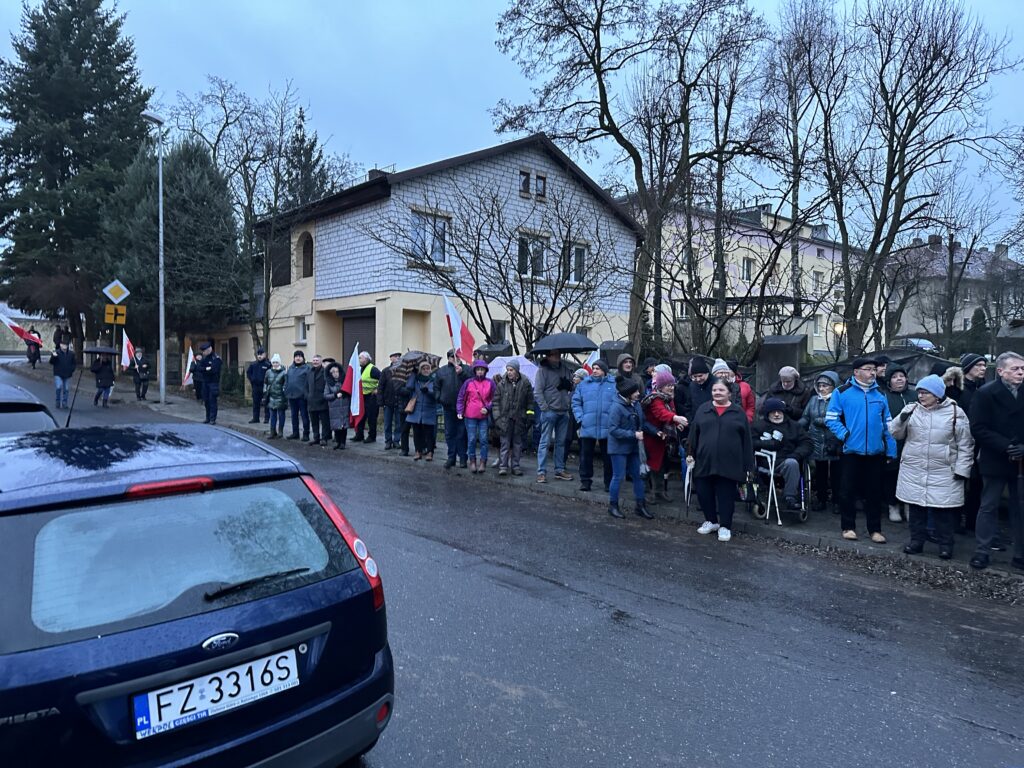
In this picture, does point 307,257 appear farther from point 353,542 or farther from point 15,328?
point 353,542

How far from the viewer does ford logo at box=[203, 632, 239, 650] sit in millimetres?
2203

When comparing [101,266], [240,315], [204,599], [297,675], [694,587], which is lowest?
[694,587]

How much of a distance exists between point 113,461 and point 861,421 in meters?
6.93

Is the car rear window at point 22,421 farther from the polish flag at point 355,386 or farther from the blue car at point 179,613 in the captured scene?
the polish flag at point 355,386

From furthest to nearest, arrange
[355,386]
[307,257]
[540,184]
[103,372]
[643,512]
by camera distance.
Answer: [307,257], [540,184], [103,372], [355,386], [643,512]

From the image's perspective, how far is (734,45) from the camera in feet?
58.2

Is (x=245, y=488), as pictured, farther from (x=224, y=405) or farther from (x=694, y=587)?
(x=224, y=405)

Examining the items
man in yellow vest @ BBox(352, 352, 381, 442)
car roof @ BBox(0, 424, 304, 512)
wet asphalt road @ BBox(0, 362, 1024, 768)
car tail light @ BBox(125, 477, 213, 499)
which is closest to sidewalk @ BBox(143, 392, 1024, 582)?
wet asphalt road @ BBox(0, 362, 1024, 768)

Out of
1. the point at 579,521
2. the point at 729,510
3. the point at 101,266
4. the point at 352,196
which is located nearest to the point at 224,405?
the point at 352,196

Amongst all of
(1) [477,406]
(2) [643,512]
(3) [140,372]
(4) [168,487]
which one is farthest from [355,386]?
(3) [140,372]

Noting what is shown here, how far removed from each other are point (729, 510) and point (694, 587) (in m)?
1.96

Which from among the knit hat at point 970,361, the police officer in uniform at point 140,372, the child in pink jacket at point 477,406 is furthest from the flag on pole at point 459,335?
the police officer in uniform at point 140,372

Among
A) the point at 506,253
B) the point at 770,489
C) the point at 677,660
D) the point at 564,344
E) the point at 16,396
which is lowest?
the point at 677,660

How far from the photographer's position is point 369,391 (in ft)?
45.1
